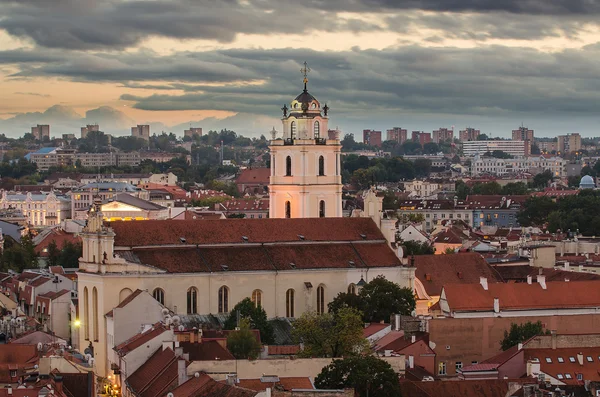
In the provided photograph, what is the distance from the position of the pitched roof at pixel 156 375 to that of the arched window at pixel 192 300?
1173cm

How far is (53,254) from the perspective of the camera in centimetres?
11188

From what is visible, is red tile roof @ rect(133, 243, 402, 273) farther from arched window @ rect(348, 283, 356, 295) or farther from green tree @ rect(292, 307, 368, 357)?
green tree @ rect(292, 307, 368, 357)

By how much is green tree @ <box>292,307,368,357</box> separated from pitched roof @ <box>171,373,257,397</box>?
810 cm

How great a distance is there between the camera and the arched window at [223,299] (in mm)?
68062

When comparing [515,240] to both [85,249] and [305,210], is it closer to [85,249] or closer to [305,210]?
[305,210]

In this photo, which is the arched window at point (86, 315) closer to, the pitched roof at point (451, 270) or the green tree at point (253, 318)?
the green tree at point (253, 318)

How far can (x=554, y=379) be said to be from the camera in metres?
54.3

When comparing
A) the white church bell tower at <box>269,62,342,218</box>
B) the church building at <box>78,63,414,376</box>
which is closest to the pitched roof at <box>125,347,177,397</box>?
the church building at <box>78,63,414,376</box>

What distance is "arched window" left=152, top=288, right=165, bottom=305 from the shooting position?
66.8 metres

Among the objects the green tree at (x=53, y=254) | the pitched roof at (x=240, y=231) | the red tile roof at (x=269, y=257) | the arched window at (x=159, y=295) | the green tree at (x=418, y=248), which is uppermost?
the pitched roof at (x=240, y=231)

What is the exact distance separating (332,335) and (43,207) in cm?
13026

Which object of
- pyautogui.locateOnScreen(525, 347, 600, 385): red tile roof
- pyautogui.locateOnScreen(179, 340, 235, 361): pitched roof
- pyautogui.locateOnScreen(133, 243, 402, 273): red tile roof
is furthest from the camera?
pyautogui.locateOnScreen(133, 243, 402, 273): red tile roof

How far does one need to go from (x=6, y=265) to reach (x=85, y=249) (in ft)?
134

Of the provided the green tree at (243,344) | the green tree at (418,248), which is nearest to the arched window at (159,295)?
the green tree at (243,344)
